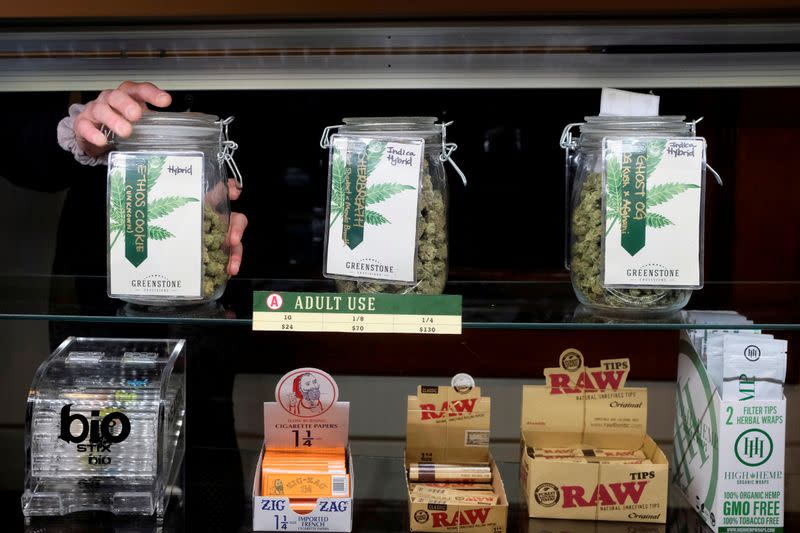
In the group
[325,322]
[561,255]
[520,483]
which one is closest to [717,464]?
[520,483]

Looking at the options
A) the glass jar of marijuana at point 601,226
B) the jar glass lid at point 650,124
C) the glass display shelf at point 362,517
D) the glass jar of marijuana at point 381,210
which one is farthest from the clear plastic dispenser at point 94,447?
the jar glass lid at point 650,124

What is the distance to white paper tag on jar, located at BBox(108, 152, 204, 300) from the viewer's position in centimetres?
104

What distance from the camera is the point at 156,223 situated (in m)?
1.04

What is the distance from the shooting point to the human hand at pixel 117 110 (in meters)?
1.07

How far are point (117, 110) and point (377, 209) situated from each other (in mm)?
367

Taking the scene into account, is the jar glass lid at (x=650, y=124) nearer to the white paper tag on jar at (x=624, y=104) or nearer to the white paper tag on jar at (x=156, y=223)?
the white paper tag on jar at (x=624, y=104)

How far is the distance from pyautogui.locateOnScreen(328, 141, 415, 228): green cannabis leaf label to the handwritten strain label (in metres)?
0.10

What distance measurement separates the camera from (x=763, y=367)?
1.08 meters

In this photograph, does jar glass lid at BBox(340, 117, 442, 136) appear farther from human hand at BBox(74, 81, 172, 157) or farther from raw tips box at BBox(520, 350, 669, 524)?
raw tips box at BBox(520, 350, 669, 524)

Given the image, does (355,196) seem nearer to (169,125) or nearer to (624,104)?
(169,125)

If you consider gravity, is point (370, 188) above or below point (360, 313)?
above

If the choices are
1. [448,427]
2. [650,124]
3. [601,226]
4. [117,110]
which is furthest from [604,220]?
[117,110]

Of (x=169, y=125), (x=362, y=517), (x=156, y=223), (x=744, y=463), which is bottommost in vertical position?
(x=362, y=517)

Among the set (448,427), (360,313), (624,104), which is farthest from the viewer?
(448,427)
